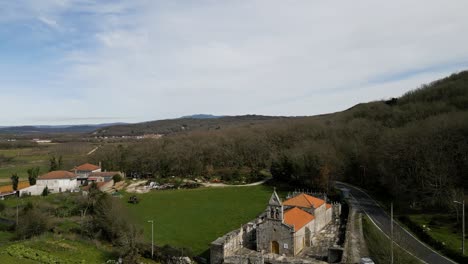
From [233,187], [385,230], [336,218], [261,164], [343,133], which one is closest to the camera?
[385,230]

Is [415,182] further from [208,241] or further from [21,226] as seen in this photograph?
[21,226]

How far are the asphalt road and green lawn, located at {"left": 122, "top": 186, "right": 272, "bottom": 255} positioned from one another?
12115mm

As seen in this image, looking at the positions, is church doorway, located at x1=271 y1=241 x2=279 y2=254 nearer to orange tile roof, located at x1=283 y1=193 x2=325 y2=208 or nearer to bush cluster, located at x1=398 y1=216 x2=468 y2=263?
orange tile roof, located at x1=283 y1=193 x2=325 y2=208

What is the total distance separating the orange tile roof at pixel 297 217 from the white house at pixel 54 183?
44.9m

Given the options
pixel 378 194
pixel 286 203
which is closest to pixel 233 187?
pixel 378 194

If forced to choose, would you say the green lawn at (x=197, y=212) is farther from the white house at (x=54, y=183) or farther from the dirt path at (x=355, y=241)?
the white house at (x=54, y=183)

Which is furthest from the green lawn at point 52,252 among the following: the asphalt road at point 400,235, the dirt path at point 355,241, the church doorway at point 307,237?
the asphalt road at point 400,235

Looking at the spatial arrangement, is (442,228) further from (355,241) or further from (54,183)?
(54,183)

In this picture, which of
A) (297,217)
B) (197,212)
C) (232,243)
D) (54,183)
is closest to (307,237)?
(297,217)

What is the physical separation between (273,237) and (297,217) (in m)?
2.99

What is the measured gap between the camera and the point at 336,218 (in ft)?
120

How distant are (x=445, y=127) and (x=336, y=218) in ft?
54.9

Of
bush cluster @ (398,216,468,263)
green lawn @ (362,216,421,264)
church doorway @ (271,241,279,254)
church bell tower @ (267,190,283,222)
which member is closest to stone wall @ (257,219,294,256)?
church doorway @ (271,241,279,254)

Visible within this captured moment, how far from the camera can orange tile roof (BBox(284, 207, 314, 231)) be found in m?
28.1
